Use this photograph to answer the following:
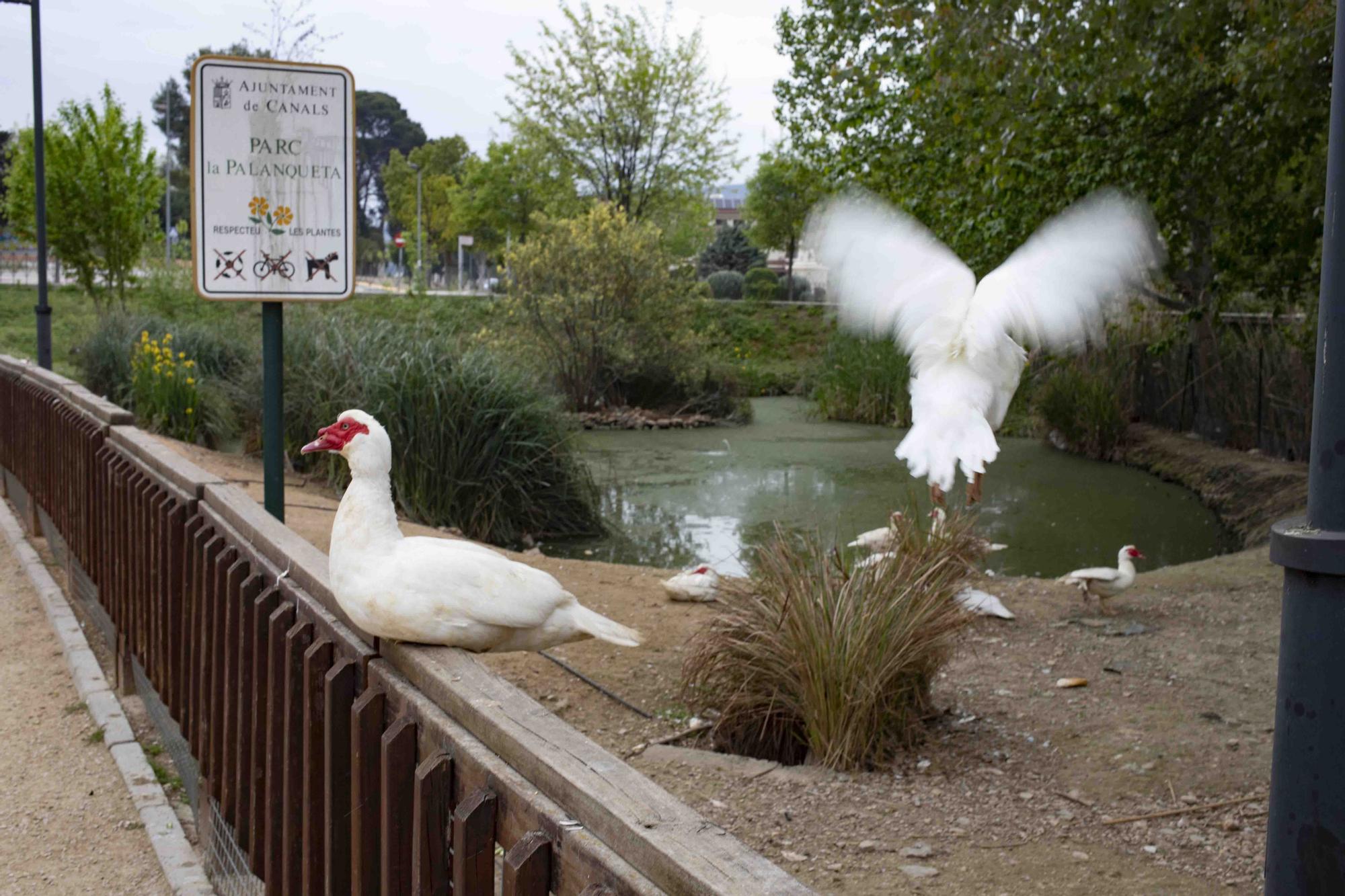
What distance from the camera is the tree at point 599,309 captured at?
20.8 m

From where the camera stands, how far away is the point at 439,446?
10.4 m

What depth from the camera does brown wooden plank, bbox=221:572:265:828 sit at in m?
3.20

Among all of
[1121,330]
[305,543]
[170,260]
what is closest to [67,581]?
[305,543]

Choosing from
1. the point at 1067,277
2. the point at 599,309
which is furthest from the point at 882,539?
the point at 599,309

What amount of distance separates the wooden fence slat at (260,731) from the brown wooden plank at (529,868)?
153 cm

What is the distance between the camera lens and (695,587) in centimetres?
695

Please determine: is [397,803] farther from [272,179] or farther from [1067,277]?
[1067,277]

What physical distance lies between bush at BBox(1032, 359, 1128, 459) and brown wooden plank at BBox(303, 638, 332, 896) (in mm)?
15275

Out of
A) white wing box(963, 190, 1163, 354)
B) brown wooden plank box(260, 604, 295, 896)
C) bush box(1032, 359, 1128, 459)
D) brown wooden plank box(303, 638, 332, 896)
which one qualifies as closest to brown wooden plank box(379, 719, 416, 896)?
brown wooden plank box(303, 638, 332, 896)

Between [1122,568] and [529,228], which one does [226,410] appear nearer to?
[1122,568]

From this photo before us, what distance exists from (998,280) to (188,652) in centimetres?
357

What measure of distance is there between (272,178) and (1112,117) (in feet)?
21.4

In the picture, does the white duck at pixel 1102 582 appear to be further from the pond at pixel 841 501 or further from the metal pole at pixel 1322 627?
the metal pole at pixel 1322 627

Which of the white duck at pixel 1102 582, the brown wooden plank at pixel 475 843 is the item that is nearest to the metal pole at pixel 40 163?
the white duck at pixel 1102 582
